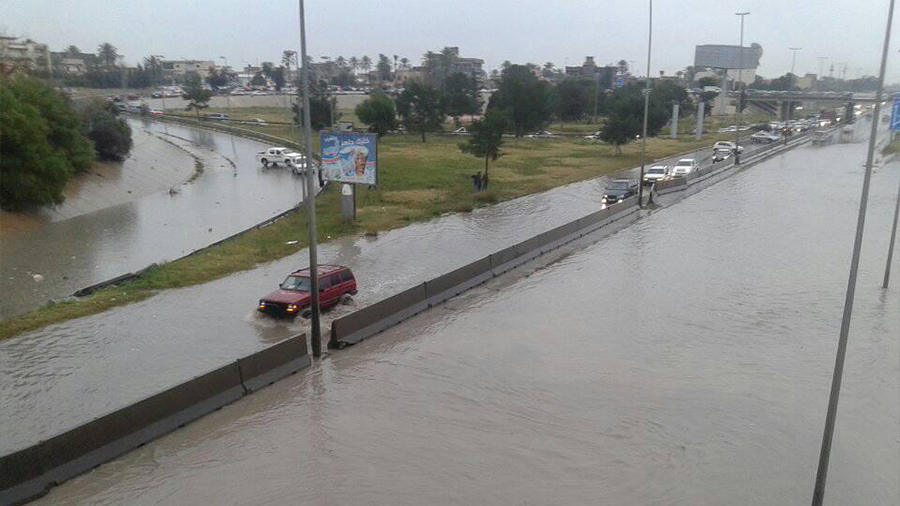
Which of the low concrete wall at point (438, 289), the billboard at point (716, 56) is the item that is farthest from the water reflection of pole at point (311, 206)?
the billboard at point (716, 56)

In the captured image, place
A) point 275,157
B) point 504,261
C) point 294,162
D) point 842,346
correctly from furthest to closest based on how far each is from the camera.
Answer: point 275,157 < point 294,162 < point 504,261 < point 842,346

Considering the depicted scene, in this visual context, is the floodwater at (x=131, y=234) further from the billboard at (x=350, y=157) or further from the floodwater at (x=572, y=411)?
the floodwater at (x=572, y=411)

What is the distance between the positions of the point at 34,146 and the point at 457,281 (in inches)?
926

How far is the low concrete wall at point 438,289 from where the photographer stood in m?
15.9

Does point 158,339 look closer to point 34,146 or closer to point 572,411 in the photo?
point 572,411

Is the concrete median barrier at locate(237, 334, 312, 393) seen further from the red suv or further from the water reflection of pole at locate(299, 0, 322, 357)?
the red suv

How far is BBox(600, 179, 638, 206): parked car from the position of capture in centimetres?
3716

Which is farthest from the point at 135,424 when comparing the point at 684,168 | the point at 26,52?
the point at 26,52

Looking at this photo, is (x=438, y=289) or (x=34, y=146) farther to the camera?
(x=34, y=146)

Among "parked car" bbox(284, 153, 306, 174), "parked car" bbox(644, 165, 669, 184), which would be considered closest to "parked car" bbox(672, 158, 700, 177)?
"parked car" bbox(644, 165, 669, 184)

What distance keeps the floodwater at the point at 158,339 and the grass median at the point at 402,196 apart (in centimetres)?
83

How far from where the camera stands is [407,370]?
A: 14641 millimetres

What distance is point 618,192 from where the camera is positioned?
123 ft

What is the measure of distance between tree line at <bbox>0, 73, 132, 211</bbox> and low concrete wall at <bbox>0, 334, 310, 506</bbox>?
2467 centimetres
